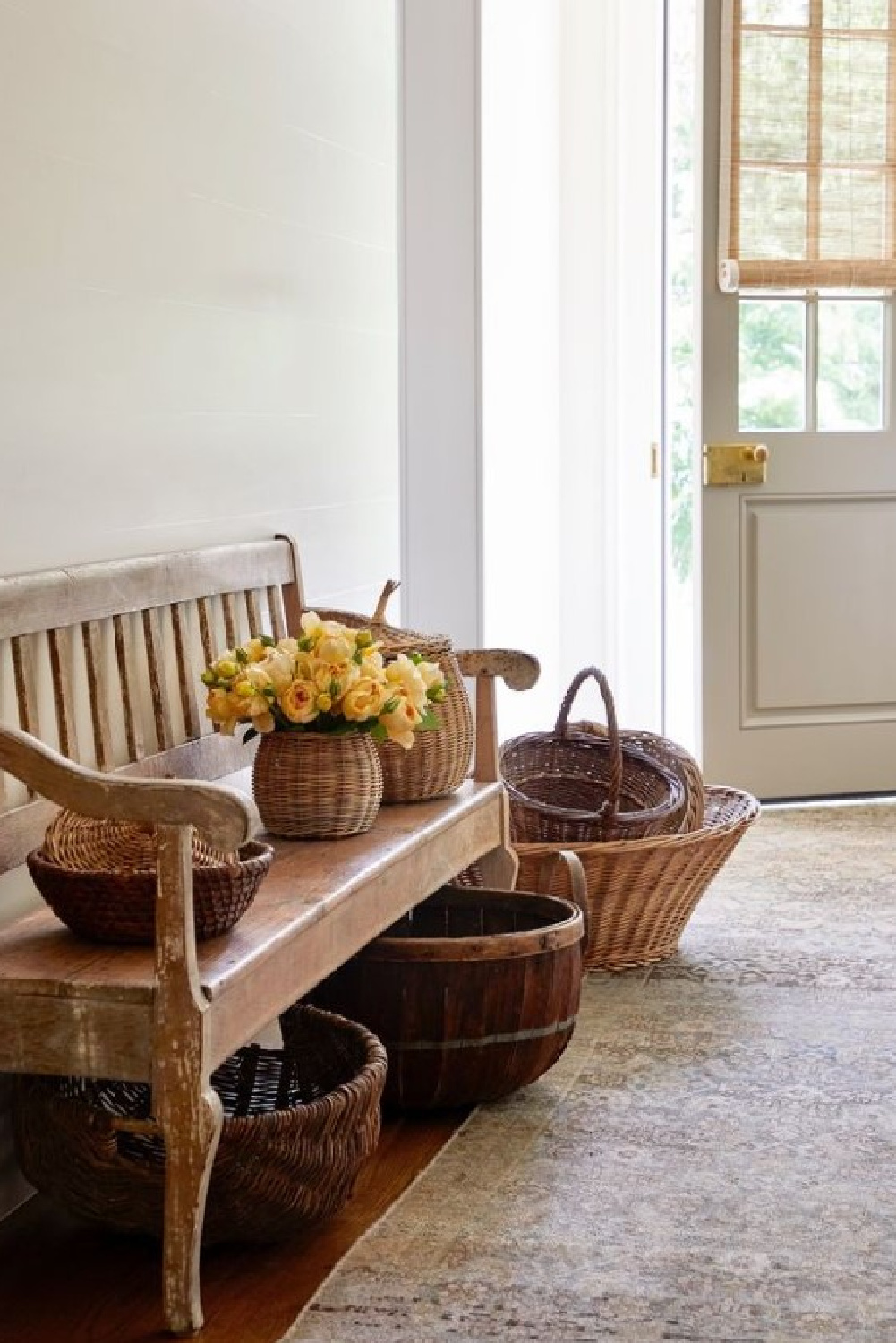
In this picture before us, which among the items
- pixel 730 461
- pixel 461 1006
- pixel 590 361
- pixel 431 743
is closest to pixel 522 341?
pixel 590 361

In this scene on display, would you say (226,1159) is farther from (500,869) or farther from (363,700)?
(500,869)

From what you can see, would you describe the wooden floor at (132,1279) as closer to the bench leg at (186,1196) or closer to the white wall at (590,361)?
the bench leg at (186,1196)

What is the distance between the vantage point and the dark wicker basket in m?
2.11

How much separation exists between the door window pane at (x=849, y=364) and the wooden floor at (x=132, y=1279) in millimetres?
3342

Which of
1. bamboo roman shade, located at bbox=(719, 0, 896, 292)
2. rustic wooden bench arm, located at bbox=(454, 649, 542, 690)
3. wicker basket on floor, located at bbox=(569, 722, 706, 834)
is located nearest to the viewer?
rustic wooden bench arm, located at bbox=(454, 649, 542, 690)

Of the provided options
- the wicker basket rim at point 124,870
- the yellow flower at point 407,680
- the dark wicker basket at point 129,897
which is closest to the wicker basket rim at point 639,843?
the yellow flower at point 407,680

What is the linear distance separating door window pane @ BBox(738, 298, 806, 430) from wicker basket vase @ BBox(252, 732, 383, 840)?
288cm

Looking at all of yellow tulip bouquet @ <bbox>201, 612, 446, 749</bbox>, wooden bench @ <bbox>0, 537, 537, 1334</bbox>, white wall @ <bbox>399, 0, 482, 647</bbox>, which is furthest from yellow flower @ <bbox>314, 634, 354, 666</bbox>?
white wall @ <bbox>399, 0, 482, 647</bbox>

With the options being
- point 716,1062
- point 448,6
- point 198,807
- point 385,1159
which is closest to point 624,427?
point 448,6

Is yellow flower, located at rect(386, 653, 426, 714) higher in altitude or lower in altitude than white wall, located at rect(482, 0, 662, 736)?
lower

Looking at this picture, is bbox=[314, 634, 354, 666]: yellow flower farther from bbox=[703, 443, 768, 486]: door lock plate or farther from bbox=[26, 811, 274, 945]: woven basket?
bbox=[703, 443, 768, 486]: door lock plate

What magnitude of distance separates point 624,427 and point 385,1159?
328 centimetres

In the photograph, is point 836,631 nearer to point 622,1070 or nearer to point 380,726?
point 622,1070

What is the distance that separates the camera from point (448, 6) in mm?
4320
